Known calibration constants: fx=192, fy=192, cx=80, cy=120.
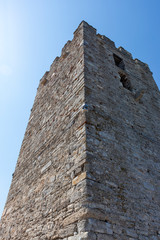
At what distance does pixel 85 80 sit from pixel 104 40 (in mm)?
3623

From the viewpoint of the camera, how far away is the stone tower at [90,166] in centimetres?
279

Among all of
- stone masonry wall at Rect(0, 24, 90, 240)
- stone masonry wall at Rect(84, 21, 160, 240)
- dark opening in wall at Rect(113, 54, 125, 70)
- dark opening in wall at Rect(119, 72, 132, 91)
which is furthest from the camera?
dark opening in wall at Rect(113, 54, 125, 70)

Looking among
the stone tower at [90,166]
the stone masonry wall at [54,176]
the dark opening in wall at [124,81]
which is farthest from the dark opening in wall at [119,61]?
the stone masonry wall at [54,176]

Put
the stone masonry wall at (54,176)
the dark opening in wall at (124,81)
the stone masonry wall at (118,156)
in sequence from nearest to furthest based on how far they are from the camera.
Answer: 1. the stone masonry wall at (118,156)
2. the stone masonry wall at (54,176)
3. the dark opening in wall at (124,81)

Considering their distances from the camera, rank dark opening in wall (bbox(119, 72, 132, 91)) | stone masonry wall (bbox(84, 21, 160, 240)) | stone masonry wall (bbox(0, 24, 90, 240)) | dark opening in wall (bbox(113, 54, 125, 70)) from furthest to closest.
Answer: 1. dark opening in wall (bbox(113, 54, 125, 70))
2. dark opening in wall (bbox(119, 72, 132, 91))
3. stone masonry wall (bbox(0, 24, 90, 240))
4. stone masonry wall (bbox(84, 21, 160, 240))

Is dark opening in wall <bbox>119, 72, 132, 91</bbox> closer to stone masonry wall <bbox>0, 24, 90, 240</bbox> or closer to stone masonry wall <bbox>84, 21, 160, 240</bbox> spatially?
stone masonry wall <bbox>84, 21, 160, 240</bbox>

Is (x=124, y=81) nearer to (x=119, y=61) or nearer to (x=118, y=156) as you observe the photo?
(x=119, y=61)

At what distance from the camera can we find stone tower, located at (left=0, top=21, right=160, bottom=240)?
2.79 meters

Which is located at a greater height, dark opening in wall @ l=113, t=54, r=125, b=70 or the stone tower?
dark opening in wall @ l=113, t=54, r=125, b=70

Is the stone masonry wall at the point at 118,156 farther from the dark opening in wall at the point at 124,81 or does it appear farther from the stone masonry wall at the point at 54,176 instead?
the stone masonry wall at the point at 54,176

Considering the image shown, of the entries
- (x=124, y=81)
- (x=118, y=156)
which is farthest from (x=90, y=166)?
(x=124, y=81)

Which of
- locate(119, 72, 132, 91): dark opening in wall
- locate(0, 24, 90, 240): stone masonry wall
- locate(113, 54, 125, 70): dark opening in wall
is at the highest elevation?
locate(113, 54, 125, 70): dark opening in wall

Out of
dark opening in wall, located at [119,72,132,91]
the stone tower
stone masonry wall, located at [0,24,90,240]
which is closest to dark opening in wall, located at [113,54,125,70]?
dark opening in wall, located at [119,72,132,91]

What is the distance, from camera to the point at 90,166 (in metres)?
3.02
